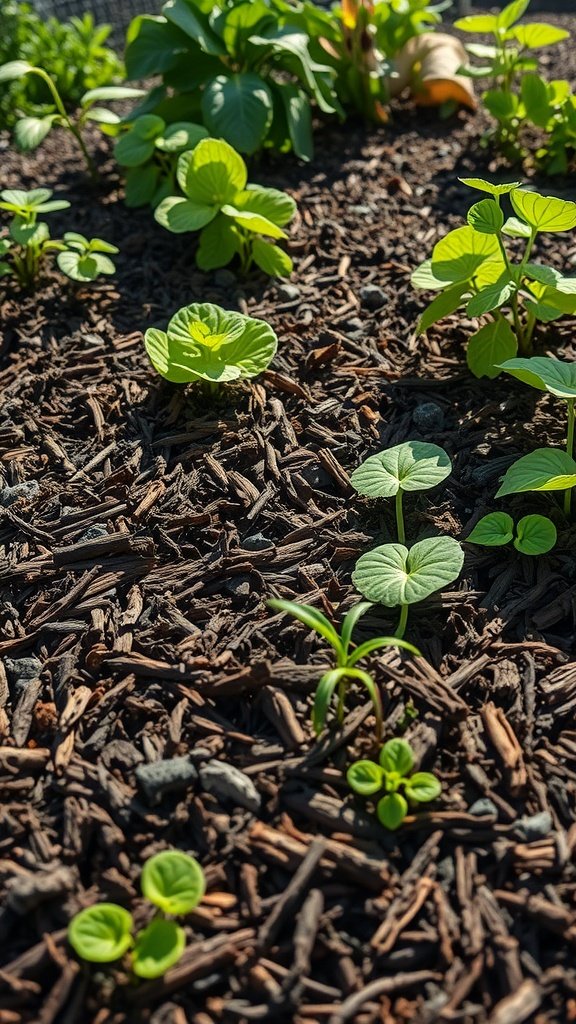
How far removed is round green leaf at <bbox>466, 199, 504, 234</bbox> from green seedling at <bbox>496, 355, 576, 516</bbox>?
46cm

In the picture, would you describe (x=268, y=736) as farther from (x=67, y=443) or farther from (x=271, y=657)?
(x=67, y=443)

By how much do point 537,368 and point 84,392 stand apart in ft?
5.34

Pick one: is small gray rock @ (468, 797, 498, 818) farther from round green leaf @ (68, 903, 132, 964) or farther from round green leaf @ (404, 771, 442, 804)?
round green leaf @ (68, 903, 132, 964)

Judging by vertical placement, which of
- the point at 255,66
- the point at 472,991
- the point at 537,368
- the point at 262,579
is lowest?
the point at 472,991

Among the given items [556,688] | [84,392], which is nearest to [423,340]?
[84,392]

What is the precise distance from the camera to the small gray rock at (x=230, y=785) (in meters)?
1.87

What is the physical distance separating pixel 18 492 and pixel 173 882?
1.46 meters

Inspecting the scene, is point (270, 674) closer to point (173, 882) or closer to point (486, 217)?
point (173, 882)

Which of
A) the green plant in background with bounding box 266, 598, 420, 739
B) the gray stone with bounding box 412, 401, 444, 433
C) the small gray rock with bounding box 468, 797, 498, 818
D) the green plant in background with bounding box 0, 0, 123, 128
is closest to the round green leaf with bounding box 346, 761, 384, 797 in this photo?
the green plant in background with bounding box 266, 598, 420, 739

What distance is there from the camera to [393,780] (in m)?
1.85

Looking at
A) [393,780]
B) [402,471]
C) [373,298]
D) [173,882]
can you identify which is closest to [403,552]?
[402,471]

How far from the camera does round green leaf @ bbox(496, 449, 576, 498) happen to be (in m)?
2.24

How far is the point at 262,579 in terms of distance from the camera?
2350mm

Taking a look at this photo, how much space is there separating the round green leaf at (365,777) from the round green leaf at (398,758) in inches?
0.9
